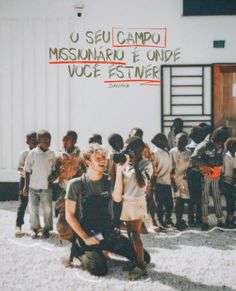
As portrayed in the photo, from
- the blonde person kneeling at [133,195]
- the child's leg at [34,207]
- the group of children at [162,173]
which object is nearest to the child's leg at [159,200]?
the group of children at [162,173]

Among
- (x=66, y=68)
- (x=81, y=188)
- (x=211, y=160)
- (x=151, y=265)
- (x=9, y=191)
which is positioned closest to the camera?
(x=81, y=188)

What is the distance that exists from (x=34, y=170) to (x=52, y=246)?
3.18 ft

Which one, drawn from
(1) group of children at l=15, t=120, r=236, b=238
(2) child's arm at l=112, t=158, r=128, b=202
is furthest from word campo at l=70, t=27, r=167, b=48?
(2) child's arm at l=112, t=158, r=128, b=202

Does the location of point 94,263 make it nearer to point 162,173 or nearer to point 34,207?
point 34,207

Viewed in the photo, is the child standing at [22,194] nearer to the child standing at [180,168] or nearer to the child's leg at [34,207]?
the child's leg at [34,207]

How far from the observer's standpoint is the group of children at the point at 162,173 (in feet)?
21.7

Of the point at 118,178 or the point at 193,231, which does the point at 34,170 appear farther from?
the point at 193,231

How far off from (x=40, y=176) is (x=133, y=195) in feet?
5.25

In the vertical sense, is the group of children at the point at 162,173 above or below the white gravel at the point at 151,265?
above

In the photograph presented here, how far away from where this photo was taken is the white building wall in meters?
9.13

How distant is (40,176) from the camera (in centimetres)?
658

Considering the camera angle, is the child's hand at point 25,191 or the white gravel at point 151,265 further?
the child's hand at point 25,191

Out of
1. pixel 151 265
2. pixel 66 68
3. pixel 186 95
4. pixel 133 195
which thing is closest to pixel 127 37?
pixel 66 68

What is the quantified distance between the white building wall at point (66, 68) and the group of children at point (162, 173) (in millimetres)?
2215
